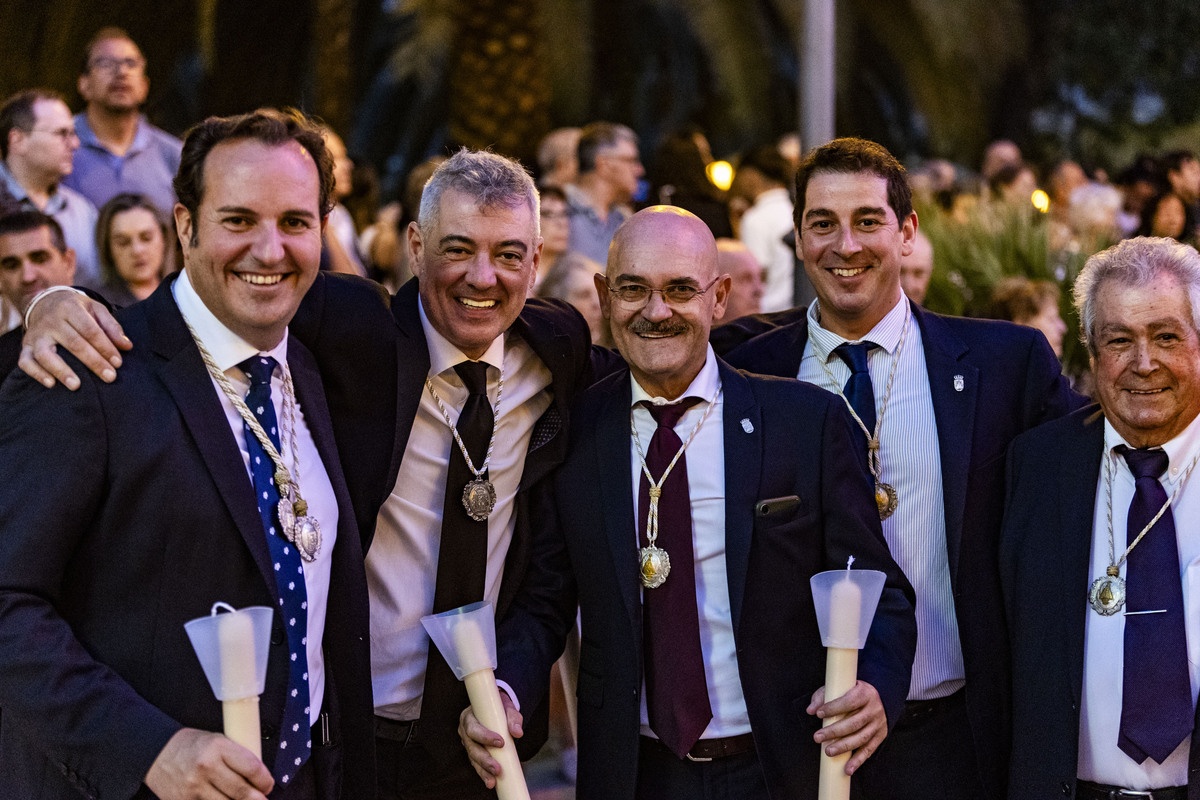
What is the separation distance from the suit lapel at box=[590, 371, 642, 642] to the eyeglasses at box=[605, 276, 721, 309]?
276 mm

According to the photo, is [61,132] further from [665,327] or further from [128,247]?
[665,327]

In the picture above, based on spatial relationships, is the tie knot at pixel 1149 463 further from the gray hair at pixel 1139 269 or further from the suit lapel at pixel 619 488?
the suit lapel at pixel 619 488

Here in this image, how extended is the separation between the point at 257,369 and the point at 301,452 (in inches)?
9.2

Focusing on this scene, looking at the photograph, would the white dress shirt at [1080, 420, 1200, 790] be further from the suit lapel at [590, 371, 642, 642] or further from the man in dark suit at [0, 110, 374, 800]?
the man in dark suit at [0, 110, 374, 800]

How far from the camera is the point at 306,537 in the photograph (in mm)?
2934

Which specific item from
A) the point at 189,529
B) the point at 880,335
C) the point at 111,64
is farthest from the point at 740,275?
the point at 189,529

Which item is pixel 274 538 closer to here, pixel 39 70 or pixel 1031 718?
pixel 1031 718

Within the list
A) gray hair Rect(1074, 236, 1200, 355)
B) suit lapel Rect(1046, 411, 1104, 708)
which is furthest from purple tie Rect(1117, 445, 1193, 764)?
gray hair Rect(1074, 236, 1200, 355)

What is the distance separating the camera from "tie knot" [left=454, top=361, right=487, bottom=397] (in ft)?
12.0

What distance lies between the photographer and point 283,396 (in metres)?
3.08

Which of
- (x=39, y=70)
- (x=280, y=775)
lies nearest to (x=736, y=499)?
(x=280, y=775)

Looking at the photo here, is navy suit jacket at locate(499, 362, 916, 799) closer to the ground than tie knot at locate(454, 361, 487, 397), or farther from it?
closer to the ground

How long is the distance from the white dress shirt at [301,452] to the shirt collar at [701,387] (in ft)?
2.87

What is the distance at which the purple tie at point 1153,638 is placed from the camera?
3.12 metres
